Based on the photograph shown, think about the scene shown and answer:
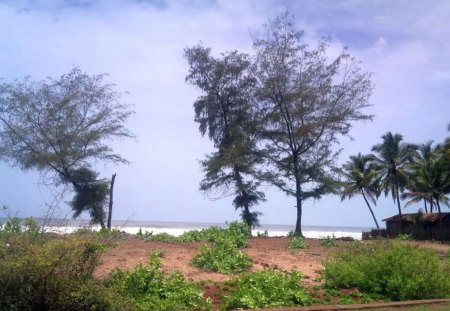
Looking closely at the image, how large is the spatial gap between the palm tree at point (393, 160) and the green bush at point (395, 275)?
3907 cm

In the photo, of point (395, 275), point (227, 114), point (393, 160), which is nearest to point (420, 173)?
point (393, 160)

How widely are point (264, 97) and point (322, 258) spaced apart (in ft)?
52.5

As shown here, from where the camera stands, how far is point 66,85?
29281 millimetres

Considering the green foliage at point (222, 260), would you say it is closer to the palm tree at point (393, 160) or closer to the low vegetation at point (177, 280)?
the low vegetation at point (177, 280)

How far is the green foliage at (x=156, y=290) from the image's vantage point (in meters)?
9.55

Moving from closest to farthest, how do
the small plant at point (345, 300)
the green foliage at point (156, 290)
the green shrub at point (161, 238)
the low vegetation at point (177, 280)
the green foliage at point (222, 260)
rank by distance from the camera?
the low vegetation at point (177, 280) → the green foliage at point (156, 290) → the small plant at point (345, 300) → the green foliage at point (222, 260) → the green shrub at point (161, 238)

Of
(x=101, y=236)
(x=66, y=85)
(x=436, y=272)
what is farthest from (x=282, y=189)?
(x=101, y=236)

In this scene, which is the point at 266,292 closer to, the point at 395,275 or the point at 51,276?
the point at 395,275

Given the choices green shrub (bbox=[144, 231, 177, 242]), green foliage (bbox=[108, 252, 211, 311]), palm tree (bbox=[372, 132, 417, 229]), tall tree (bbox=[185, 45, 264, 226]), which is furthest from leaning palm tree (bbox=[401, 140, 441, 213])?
green foliage (bbox=[108, 252, 211, 311])

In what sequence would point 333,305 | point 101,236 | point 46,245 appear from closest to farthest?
point 46,245
point 101,236
point 333,305

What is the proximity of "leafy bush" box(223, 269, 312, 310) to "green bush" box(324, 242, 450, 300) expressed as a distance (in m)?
1.34

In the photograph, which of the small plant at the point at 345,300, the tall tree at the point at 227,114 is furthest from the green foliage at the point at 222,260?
the tall tree at the point at 227,114

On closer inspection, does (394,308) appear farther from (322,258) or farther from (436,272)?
(322,258)

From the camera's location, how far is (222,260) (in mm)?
13641
